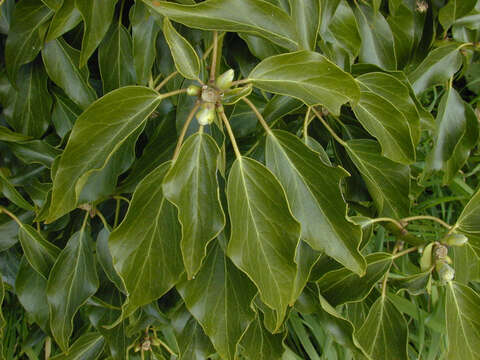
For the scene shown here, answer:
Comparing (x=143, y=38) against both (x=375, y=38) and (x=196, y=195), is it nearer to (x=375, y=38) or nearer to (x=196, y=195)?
(x=196, y=195)

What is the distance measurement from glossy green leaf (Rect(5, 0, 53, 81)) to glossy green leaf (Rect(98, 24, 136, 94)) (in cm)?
10

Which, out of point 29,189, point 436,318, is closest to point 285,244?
point 29,189

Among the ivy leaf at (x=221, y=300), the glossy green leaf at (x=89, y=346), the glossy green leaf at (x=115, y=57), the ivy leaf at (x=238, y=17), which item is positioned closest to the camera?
the ivy leaf at (x=238, y=17)

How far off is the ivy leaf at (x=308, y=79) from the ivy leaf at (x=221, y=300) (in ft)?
0.84

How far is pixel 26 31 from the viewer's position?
2.26 feet

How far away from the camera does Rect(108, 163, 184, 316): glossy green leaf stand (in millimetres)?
541

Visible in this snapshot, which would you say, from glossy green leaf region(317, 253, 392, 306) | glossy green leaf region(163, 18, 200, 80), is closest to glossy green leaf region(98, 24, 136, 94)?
glossy green leaf region(163, 18, 200, 80)

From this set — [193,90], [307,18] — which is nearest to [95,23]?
[193,90]

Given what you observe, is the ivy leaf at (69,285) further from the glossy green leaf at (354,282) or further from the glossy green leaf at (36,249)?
the glossy green leaf at (354,282)

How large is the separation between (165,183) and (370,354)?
531 mm

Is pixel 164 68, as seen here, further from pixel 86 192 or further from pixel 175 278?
pixel 175 278

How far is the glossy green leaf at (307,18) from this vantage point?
0.57m

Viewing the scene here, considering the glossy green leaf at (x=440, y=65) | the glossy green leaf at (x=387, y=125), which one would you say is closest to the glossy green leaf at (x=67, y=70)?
the glossy green leaf at (x=387, y=125)

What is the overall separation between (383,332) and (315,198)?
363 millimetres
